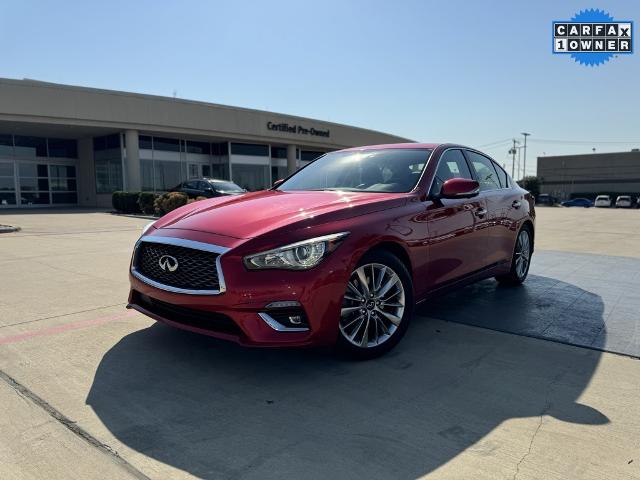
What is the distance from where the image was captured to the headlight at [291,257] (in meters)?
3.07

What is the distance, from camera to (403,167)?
4.46 m

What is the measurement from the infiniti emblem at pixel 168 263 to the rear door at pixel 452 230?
2064 millimetres

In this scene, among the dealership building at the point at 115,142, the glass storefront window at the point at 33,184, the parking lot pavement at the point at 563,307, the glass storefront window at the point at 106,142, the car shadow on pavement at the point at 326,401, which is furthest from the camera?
the glass storefront window at the point at 33,184

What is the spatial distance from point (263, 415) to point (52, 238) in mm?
10505

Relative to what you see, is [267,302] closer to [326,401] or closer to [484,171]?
[326,401]

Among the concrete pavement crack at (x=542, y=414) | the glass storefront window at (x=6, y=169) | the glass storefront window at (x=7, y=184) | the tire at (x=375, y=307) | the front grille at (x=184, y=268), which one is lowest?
the concrete pavement crack at (x=542, y=414)

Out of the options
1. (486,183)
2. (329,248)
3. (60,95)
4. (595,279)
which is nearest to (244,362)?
(329,248)

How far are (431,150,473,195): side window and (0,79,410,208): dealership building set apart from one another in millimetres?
23428

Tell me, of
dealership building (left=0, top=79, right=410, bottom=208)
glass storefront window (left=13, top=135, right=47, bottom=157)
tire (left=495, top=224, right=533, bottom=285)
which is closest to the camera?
tire (left=495, top=224, right=533, bottom=285)

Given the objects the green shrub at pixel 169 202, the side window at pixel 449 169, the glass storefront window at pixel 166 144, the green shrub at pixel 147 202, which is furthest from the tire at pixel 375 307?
the glass storefront window at pixel 166 144

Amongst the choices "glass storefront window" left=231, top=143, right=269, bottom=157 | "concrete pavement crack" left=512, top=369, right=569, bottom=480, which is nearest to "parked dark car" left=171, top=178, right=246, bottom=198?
"glass storefront window" left=231, top=143, right=269, bottom=157

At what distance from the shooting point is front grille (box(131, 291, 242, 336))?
3119 mm

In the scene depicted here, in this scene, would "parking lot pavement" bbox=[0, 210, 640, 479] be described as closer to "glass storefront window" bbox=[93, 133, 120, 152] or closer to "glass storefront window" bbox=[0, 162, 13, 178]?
"glass storefront window" bbox=[93, 133, 120, 152]

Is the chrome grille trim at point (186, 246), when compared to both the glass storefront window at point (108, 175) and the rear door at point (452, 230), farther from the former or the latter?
the glass storefront window at point (108, 175)
